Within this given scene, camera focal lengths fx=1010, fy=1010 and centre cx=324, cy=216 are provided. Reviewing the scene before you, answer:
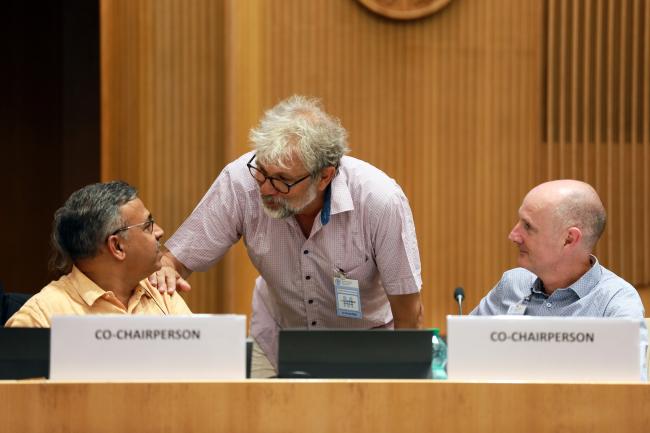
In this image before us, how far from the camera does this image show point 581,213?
2.73 meters

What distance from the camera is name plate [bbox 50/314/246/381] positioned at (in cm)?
204

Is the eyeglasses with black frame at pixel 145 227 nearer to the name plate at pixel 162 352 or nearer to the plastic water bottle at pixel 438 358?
the name plate at pixel 162 352

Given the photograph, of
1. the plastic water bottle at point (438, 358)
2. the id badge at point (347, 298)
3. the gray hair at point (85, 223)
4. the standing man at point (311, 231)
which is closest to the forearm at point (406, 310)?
the standing man at point (311, 231)

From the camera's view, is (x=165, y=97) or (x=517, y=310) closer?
(x=517, y=310)

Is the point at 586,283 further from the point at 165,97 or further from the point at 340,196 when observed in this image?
the point at 165,97

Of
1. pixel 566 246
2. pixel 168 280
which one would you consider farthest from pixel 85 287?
pixel 566 246

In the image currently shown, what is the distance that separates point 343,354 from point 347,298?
834mm

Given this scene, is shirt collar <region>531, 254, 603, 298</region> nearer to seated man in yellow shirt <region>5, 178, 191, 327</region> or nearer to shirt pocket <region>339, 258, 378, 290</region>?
shirt pocket <region>339, 258, 378, 290</region>

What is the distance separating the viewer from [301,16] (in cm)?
436

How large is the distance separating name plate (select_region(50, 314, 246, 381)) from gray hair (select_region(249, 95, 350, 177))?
2.57 feet

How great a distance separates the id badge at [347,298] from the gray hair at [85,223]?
0.64m

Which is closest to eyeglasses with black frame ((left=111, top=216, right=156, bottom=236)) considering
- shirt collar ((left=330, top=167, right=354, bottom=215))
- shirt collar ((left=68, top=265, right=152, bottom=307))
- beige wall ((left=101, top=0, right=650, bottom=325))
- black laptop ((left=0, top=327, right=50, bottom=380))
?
shirt collar ((left=68, top=265, right=152, bottom=307))

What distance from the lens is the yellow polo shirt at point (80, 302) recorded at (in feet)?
8.43

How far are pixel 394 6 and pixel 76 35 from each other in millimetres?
2163
